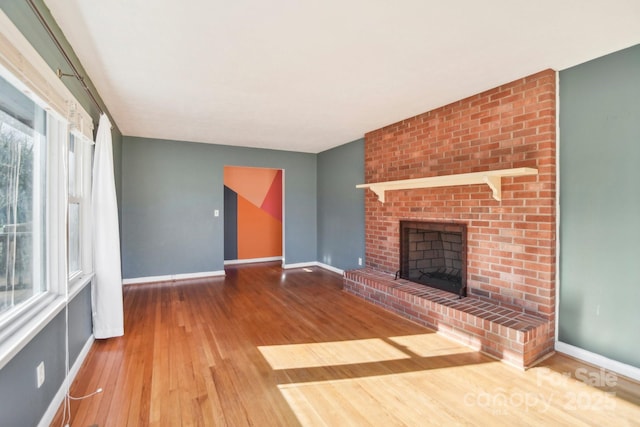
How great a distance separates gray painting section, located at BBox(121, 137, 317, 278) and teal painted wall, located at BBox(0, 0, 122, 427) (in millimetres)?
2701

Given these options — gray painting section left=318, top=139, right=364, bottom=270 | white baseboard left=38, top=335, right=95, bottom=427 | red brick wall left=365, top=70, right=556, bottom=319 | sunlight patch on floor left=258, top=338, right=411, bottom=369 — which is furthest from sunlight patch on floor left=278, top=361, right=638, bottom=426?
gray painting section left=318, top=139, right=364, bottom=270

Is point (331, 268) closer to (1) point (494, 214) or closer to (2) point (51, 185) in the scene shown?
(1) point (494, 214)

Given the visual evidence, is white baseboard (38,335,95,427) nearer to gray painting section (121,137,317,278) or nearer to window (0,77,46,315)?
window (0,77,46,315)

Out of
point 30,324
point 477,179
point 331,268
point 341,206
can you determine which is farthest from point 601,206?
point 331,268

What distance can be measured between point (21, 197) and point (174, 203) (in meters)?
3.57

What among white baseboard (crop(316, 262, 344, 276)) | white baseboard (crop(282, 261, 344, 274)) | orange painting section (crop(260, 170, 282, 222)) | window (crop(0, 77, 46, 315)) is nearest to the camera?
window (crop(0, 77, 46, 315))

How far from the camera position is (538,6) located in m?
1.76

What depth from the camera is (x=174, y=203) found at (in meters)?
5.18

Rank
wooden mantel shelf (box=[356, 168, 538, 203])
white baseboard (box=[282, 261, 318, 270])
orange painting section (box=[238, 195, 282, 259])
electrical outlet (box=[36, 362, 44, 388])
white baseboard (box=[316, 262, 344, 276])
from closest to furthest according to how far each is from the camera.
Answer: electrical outlet (box=[36, 362, 44, 388]), wooden mantel shelf (box=[356, 168, 538, 203]), white baseboard (box=[316, 262, 344, 276]), white baseboard (box=[282, 261, 318, 270]), orange painting section (box=[238, 195, 282, 259])

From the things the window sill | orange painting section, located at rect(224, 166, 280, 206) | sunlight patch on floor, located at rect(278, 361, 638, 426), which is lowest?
sunlight patch on floor, located at rect(278, 361, 638, 426)

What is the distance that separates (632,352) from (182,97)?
173 inches

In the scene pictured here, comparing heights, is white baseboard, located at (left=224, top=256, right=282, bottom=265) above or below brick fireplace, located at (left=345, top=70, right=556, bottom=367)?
below

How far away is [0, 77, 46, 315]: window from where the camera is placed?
1.54m

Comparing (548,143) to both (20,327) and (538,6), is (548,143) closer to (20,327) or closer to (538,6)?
(538,6)
